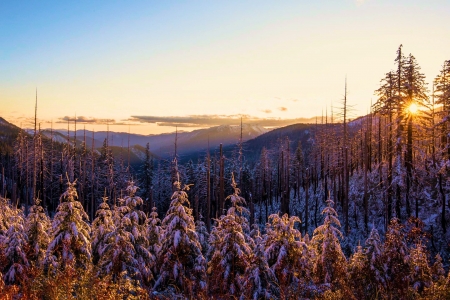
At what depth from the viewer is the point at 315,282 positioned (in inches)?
494

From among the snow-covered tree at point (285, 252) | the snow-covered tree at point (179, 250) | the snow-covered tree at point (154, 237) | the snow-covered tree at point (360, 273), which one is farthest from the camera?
the snow-covered tree at point (154, 237)

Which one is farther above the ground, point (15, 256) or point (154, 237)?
point (15, 256)

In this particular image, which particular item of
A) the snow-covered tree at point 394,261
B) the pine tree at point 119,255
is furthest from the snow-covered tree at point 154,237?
the snow-covered tree at point 394,261

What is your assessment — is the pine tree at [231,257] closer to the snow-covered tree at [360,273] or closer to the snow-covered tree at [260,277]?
the snow-covered tree at [260,277]

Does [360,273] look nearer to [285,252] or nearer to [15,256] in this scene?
[285,252]

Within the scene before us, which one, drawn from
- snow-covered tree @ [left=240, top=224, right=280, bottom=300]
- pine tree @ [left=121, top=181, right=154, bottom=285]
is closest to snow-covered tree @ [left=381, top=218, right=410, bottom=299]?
snow-covered tree @ [left=240, top=224, right=280, bottom=300]

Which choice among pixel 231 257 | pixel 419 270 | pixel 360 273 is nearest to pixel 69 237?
pixel 231 257

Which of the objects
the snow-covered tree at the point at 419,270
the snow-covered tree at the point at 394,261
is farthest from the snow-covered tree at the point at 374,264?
the snow-covered tree at the point at 419,270

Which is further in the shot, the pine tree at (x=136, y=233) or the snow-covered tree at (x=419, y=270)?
the pine tree at (x=136, y=233)

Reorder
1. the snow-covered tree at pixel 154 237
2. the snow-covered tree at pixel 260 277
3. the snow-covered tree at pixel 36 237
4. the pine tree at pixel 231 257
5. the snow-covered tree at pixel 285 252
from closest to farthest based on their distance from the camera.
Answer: the snow-covered tree at pixel 260 277, the pine tree at pixel 231 257, the snow-covered tree at pixel 285 252, the snow-covered tree at pixel 36 237, the snow-covered tree at pixel 154 237

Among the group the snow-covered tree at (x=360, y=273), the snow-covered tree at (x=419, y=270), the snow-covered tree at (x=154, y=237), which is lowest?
the snow-covered tree at (x=154, y=237)

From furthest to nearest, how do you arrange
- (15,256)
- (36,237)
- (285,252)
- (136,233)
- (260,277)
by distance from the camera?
(136,233)
(36,237)
(15,256)
(285,252)
(260,277)

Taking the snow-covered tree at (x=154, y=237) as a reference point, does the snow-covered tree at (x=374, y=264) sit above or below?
above

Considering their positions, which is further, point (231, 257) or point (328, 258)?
point (328, 258)
